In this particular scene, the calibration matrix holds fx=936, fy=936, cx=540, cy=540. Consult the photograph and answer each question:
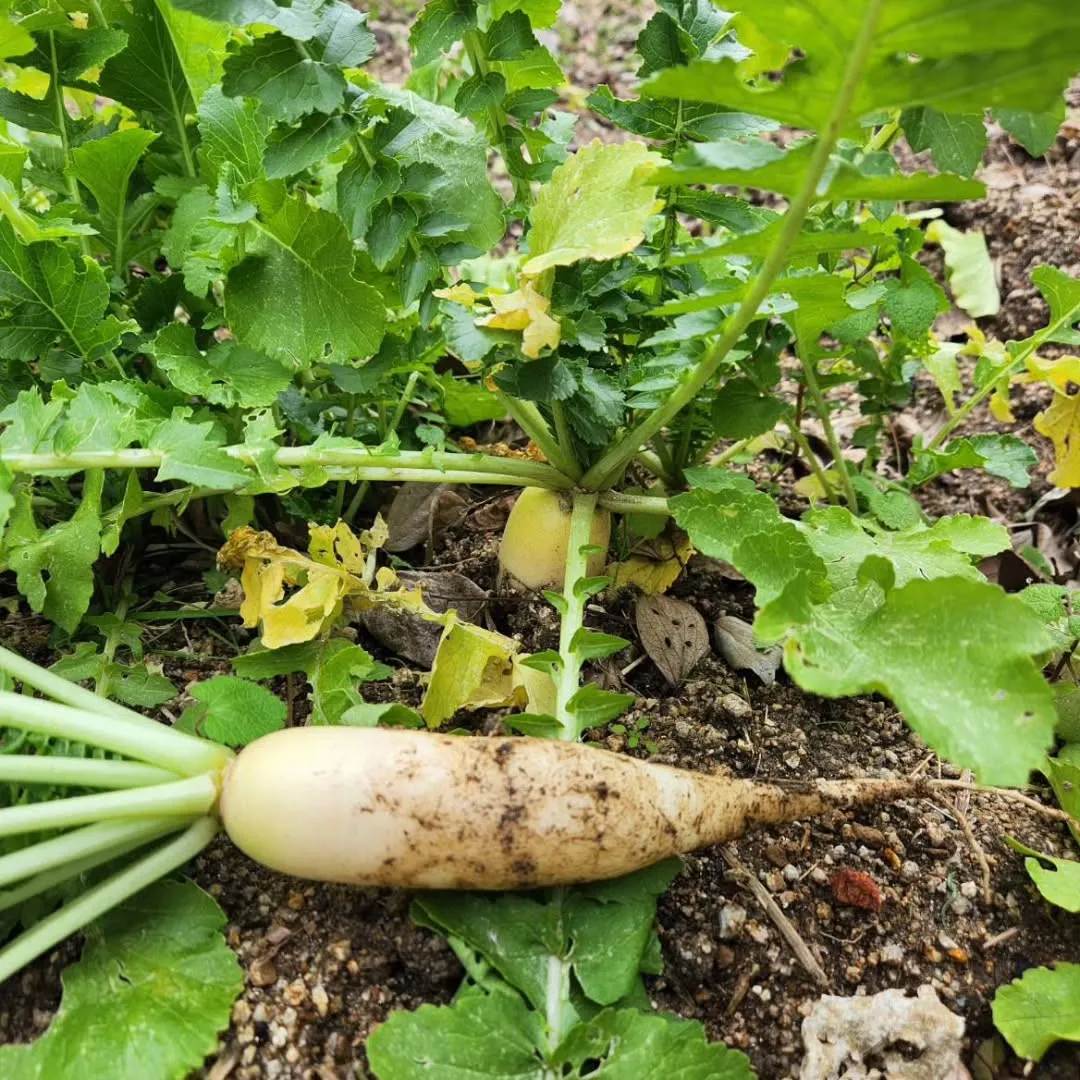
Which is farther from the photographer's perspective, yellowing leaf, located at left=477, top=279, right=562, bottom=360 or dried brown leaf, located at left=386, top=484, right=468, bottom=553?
dried brown leaf, located at left=386, top=484, right=468, bottom=553

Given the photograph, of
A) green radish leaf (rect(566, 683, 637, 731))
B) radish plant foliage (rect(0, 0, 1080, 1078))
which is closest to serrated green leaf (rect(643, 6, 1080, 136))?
radish plant foliage (rect(0, 0, 1080, 1078))

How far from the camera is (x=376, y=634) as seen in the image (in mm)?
1622

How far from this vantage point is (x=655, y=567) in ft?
5.61

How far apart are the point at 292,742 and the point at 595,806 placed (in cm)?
38

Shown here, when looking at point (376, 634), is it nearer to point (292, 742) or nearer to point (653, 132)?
point (292, 742)

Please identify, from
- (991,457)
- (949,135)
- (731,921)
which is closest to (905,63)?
(949,135)

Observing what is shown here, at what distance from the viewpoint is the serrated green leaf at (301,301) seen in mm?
1465

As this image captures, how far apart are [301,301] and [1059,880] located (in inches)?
54.0

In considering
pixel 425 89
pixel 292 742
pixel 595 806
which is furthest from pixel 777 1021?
pixel 425 89

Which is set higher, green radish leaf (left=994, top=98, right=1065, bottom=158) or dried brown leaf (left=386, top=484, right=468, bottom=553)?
green radish leaf (left=994, top=98, right=1065, bottom=158)

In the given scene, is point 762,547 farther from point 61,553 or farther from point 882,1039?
point 61,553

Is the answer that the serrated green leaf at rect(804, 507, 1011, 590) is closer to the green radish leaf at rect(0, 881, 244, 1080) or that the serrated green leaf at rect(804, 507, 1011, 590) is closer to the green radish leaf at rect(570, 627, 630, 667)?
the green radish leaf at rect(570, 627, 630, 667)

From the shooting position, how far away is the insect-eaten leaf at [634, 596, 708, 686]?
62.7 inches

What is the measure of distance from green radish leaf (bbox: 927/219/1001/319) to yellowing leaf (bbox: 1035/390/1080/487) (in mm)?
725
